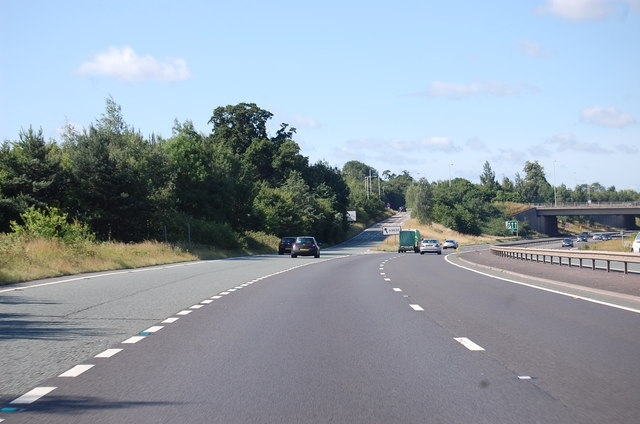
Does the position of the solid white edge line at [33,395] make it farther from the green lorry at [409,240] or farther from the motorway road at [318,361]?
the green lorry at [409,240]

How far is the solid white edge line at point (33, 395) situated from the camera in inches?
257

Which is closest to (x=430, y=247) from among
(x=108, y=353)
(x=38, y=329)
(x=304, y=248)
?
(x=304, y=248)

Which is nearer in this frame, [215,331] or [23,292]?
[215,331]

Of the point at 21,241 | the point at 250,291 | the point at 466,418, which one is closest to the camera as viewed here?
the point at 466,418

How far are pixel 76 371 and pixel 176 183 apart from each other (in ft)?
198

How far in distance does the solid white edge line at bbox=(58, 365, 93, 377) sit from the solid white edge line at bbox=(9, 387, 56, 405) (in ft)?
2.27

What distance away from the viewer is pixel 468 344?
995 centimetres

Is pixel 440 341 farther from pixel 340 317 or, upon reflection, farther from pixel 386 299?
pixel 386 299

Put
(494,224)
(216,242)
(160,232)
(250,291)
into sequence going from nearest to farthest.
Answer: (250,291)
(160,232)
(216,242)
(494,224)

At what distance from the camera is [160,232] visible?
52156 mm

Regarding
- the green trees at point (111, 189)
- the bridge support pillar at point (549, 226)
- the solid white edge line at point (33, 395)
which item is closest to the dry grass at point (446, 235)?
the bridge support pillar at point (549, 226)

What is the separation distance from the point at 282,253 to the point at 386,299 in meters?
46.3

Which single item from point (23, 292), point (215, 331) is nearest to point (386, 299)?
point (215, 331)

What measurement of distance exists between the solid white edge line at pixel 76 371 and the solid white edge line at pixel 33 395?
0.69m
